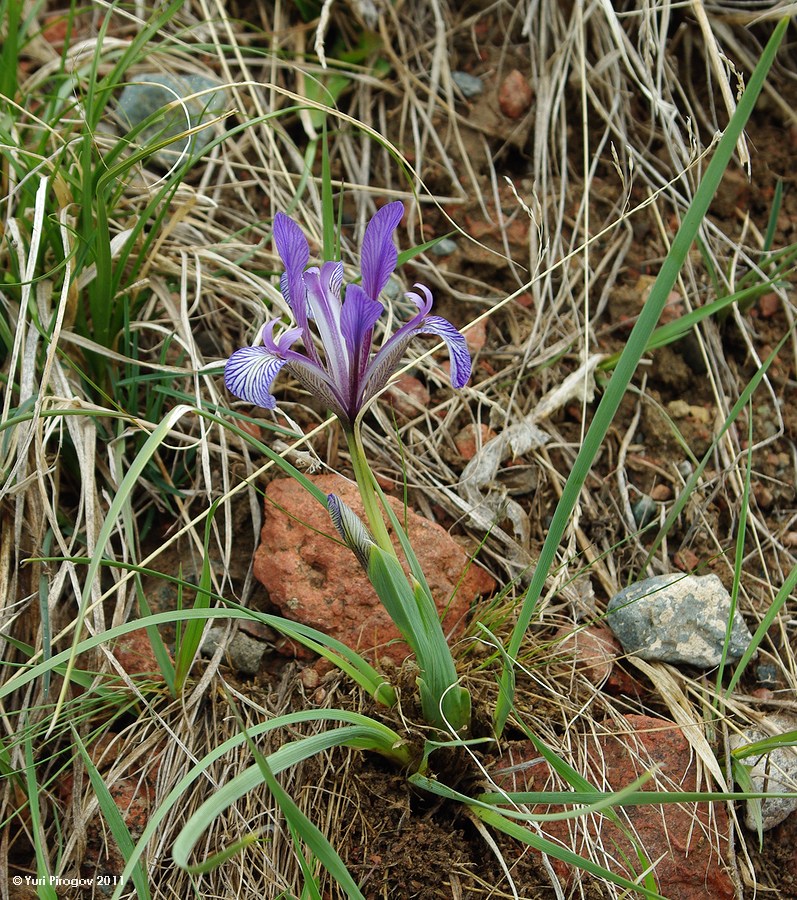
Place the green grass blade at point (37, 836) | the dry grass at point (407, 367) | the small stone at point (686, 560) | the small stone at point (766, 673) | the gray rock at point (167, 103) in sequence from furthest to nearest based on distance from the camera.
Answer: the gray rock at point (167, 103) < the small stone at point (686, 560) < the small stone at point (766, 673) < the dry grass at point (407, 367) < the green grass blade at point (37, 836)

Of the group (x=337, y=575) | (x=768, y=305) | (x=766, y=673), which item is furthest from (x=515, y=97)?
(x=766, y=673)

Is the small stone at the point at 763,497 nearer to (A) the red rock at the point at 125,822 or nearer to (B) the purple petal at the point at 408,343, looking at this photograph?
(B) the purple petal at the point at 408,343

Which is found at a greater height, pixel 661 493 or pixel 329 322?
pixel 329 322

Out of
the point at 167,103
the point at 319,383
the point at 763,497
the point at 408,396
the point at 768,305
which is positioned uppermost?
the point at 167,103

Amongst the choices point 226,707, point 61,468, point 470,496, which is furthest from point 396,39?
point 226,707

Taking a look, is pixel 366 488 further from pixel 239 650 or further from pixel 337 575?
pixel 239 650

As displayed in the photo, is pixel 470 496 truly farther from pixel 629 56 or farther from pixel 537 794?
pixel 629 56

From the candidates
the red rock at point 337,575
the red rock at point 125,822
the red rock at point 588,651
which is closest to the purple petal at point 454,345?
the red rock at point 337,575
